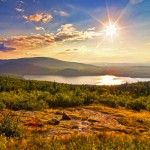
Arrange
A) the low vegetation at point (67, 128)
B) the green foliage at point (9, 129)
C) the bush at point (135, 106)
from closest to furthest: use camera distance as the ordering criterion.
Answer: the low vegetation at point (67, 128), the green foliage at point (9, 129), the bush at point (135, 106)

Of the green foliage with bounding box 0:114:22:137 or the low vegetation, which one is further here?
the green foliage with bounding box 0:114:22:137

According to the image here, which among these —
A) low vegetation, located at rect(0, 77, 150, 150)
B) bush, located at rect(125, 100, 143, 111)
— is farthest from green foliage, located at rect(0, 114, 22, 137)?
bush, located at rect(125, 100, 143, 111)

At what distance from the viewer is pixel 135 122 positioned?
56.2ft

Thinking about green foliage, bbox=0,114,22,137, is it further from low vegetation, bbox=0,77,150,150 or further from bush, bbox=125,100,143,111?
bush, bbox=125,100,143,111

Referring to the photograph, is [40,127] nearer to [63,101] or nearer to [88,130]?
[88,130]

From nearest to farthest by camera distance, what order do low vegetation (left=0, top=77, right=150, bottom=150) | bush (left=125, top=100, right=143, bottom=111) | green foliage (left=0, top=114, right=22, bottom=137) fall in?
low vegetation (left=0, top=77, right=150, bottom=150) → green foliage (left=0, top=114, right=22, bottom=137) → bush (left=125, top=100, right=143, bottom=111)

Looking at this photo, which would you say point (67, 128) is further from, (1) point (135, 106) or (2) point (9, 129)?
(1) point (135, 106)

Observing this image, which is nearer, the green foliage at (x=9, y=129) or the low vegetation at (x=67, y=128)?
the low vegetation at (x=67, y=128)

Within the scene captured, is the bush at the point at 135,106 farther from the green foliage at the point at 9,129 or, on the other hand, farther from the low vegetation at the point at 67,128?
the green foliage at the point at 9,129

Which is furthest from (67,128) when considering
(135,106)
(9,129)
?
(135,106)

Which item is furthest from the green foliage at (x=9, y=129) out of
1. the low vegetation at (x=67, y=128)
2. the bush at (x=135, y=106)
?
the bush at (x=135, y=106)

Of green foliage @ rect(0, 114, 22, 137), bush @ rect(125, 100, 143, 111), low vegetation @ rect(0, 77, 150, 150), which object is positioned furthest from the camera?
bush @ rect(125, 100, 143, 111)

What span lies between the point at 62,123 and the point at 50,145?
659cm

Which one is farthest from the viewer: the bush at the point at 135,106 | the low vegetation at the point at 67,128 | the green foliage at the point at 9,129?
the bush at the point at 135,106
